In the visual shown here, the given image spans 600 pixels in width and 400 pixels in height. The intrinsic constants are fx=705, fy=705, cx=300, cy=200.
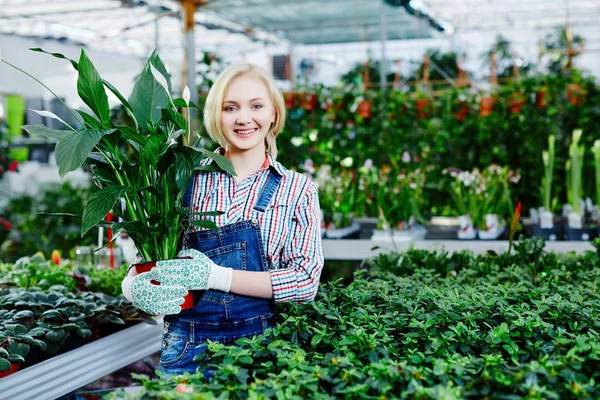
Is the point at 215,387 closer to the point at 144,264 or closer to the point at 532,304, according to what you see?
the point at 144,264

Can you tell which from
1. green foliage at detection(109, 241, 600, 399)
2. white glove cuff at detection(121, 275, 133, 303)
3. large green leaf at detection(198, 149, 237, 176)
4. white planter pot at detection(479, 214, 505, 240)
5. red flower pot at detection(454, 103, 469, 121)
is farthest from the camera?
red flower pot at detection(454, 103, 469, 121)

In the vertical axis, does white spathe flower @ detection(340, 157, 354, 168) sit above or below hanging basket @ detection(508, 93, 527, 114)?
below

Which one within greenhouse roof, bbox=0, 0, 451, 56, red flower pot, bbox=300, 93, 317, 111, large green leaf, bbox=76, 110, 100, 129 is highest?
greenhouse roof, bbox=0, 0, 451, 56

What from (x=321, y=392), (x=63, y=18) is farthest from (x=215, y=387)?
(x=63, y=18)

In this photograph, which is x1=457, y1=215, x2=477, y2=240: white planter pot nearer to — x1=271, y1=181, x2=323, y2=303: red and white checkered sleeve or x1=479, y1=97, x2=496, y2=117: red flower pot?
x1=479, y1=97, x2=496, y2=117: red flower pot

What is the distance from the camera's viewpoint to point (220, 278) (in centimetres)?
188

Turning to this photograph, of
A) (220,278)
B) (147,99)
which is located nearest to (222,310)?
(220,278)

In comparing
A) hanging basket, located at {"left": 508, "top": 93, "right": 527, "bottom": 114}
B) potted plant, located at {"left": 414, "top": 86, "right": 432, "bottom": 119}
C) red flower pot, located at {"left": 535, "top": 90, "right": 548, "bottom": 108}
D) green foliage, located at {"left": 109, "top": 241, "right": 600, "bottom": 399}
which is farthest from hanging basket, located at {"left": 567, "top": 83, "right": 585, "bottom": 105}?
green foliage, located at {"left": 109, "top": 241, "right": 600, "bottom": 399}

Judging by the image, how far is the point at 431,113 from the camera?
17.7 feet

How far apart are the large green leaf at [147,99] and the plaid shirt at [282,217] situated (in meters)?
0.23

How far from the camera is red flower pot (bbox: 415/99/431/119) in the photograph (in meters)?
5.34

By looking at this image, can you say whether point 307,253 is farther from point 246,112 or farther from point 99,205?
point 99,205

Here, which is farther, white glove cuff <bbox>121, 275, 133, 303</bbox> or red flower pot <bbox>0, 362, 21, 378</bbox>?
red flower pot <bbox>0, 362, 21, 378</bbox>

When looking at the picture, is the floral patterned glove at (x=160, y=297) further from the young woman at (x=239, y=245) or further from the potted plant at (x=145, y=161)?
the potted plant at (x=145, y=161)
